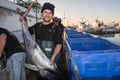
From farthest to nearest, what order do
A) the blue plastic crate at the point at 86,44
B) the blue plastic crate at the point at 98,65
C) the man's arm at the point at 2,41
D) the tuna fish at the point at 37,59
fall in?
the blue plastic crate at the point at 86,44
the tuna fish at the point at 37,59
the man's arm at the point at 2,41
the blue plastic crate at the point at 98,65

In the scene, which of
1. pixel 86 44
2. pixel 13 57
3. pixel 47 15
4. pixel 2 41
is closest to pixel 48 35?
pixel 47 15

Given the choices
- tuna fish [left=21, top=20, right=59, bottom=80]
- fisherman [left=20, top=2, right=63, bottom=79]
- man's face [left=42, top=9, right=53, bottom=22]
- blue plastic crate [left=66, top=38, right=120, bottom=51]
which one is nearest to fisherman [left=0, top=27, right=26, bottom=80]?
tuna fish [left=21, top=20, right=59, bottom=80]

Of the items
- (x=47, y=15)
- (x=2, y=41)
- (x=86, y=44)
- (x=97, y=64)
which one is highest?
(x=47, y=15)

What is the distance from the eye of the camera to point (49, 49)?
14.2 feet

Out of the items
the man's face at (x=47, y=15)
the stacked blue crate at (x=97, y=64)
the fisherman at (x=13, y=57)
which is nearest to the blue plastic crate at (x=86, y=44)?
the man's face at (x=47, y=15)

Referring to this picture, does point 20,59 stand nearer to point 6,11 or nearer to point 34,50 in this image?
point 34,50

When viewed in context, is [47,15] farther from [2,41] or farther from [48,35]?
[2,41]

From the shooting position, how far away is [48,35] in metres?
4.24

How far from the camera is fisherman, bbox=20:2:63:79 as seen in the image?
4127 millimetres

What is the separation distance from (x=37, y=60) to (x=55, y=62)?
0.45 m

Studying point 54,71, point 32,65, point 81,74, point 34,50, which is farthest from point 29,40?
point 81,74

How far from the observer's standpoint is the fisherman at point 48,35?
4.13 metres

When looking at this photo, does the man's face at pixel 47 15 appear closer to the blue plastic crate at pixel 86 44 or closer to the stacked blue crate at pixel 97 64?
the stacked blue crate at pixel 97 64

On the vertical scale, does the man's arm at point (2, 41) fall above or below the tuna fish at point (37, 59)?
above
